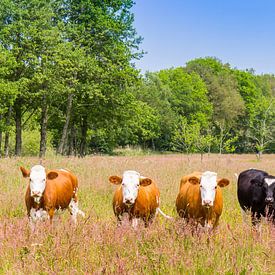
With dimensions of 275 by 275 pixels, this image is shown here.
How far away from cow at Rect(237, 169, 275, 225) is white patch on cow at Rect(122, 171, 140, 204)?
221cm

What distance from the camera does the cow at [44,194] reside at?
25.6ft

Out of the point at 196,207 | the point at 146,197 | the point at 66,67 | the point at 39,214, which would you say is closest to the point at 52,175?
the point at 39,214

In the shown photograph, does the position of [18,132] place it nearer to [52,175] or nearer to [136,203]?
[52,175]

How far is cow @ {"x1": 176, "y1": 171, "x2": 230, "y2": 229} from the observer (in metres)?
7.24

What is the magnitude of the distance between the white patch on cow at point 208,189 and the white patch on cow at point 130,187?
1167 millimetres

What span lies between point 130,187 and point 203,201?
130cm

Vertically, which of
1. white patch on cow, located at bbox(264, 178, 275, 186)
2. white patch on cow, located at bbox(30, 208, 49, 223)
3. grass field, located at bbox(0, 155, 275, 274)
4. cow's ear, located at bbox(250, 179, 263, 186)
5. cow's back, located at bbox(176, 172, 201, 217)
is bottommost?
white patch on cow, located at bbox(30, 208, 49, 223)

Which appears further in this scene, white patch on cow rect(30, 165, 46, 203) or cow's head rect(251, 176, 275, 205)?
cow's head rect(251, 176, 275, 205)

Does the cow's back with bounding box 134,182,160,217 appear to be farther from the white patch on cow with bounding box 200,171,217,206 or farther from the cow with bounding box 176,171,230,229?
the white patch on cow with bounding box 200,171,217,206

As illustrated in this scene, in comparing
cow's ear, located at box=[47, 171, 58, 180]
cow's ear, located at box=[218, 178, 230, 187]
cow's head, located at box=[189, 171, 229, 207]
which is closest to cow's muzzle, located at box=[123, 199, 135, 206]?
cow's head, located at box=[189, 171, 229, 207]

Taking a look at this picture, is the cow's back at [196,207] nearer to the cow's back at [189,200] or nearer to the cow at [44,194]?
the cow's back at [189,200]

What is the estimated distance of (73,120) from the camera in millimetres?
35656

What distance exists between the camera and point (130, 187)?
7496mm

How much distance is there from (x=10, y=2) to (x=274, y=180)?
933 inches
